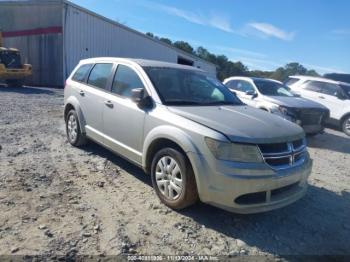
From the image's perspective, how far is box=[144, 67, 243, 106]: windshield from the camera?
458 centimetres

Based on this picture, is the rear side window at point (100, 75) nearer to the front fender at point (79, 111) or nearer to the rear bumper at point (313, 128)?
the front fender at point (79, 111)

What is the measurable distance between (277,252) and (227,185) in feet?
2.80

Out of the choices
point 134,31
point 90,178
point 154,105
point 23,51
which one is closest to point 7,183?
point 90,178

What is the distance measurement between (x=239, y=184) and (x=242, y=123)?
2.57 feet

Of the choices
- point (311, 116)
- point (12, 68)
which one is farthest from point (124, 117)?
point (12, 68)

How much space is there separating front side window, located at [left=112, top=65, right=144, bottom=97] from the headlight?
5.40ft

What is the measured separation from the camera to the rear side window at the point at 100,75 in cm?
549

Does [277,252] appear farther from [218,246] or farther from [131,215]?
[131,215]

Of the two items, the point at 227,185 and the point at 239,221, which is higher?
the point at 227,185

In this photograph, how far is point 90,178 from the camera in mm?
5000

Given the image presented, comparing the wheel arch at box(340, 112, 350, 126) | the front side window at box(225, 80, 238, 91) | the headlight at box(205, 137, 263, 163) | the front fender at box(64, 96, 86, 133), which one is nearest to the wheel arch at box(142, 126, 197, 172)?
the headlight at box(205, 137, 263, 163)

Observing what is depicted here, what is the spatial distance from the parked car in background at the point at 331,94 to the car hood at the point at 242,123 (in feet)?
28.9

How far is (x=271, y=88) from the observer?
9.95 meters

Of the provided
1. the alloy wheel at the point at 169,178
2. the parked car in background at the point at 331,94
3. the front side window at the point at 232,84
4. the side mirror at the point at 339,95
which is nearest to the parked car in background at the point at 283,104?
the front side window at the point at 232,84
